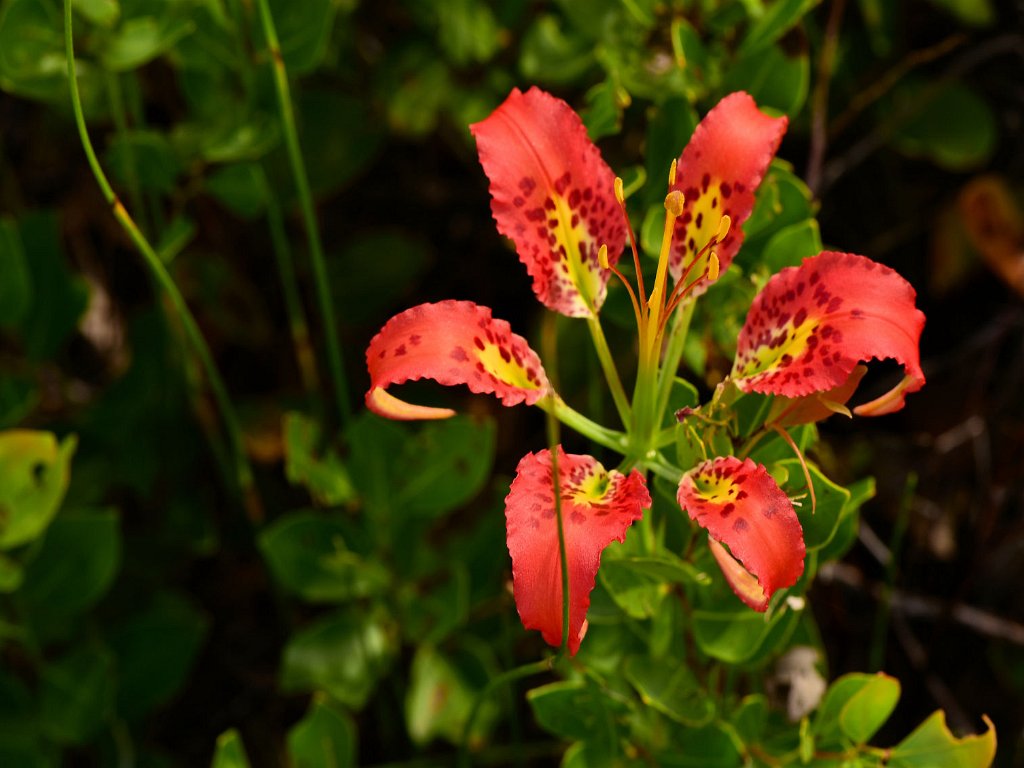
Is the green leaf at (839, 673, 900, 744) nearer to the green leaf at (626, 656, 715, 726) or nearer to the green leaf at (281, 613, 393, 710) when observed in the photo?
the green leaf at (626, 656, 715, 726)

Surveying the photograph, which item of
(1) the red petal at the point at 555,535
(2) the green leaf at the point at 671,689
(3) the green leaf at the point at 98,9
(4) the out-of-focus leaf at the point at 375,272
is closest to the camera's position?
(1) the red petal at the point at 555,535

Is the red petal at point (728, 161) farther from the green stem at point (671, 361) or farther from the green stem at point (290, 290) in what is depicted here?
the green stem at point (290, 290)

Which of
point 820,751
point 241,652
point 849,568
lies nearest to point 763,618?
point 820,751

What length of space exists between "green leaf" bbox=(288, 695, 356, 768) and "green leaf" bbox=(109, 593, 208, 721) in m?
0.31

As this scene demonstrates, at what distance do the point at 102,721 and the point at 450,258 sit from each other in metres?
0.82

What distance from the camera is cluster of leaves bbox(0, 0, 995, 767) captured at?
109 centimetres

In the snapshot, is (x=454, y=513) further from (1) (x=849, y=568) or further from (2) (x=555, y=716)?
(2) (x=555, y=716)

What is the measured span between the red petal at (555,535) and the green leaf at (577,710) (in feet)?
0.81

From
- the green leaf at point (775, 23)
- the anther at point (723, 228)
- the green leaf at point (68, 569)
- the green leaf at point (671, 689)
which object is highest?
the green leaf at point (775, 23)

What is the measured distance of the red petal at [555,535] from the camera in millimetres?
819

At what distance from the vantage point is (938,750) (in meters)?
1.04

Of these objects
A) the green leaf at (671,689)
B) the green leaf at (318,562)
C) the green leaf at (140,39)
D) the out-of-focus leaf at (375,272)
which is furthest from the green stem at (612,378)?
the out-of-focus leaf at (375,272)

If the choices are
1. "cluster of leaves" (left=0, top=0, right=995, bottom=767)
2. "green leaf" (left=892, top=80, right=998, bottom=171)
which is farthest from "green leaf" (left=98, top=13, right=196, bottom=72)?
"green leaf" (left=892, top=80, right=998, bottom=171)

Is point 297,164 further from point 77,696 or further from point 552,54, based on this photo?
point 77,696
